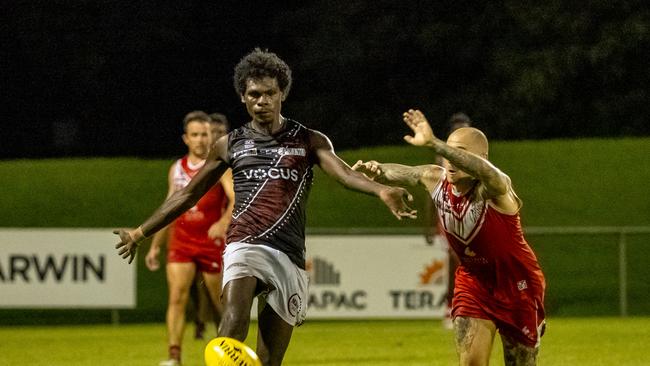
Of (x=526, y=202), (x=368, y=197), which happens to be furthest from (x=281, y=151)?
(x=526, y=202)

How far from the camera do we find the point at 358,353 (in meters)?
14.9

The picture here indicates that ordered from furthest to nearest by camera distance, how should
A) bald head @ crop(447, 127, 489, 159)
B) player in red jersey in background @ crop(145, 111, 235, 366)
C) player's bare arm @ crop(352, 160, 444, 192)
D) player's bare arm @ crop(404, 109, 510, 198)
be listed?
player in red jersey in background @ crop(145, 111, 235, 366) → player's bare arm @ crop(352, 160, 444, 192) → bald head @ crop(447, 127, 489, 159) → player's bare arm @ crop(404, 109, 510, 198)

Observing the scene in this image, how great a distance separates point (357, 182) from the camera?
8.23 meters

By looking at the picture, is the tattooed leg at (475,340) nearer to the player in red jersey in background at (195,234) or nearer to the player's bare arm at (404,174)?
the player's bare arm at (404,174)

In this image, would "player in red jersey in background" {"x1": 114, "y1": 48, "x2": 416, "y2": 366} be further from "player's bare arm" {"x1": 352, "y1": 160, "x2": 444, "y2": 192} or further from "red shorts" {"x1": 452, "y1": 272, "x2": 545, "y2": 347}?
"red shorts" {"x1": 452, "y1": 272, "x2": 545, "y2": 347}

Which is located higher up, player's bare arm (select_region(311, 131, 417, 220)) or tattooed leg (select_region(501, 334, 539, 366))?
player's bare arm (select_region(311, 131, 417, 220))

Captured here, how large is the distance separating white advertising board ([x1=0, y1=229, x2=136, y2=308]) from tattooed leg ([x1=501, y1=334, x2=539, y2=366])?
10.5 m

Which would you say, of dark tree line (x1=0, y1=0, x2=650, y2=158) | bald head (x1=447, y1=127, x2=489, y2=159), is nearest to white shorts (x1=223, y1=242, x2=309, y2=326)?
bald head (x1=447, y1=127, x2=489, y2=159)

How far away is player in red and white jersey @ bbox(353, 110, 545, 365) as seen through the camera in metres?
8.70

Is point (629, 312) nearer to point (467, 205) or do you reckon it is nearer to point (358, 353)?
point (358, 353)

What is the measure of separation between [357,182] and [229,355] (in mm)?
1317

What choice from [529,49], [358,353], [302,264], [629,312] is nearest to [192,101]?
[529,49]

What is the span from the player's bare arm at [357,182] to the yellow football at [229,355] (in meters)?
1.08

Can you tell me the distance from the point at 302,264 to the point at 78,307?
10.8 meters
